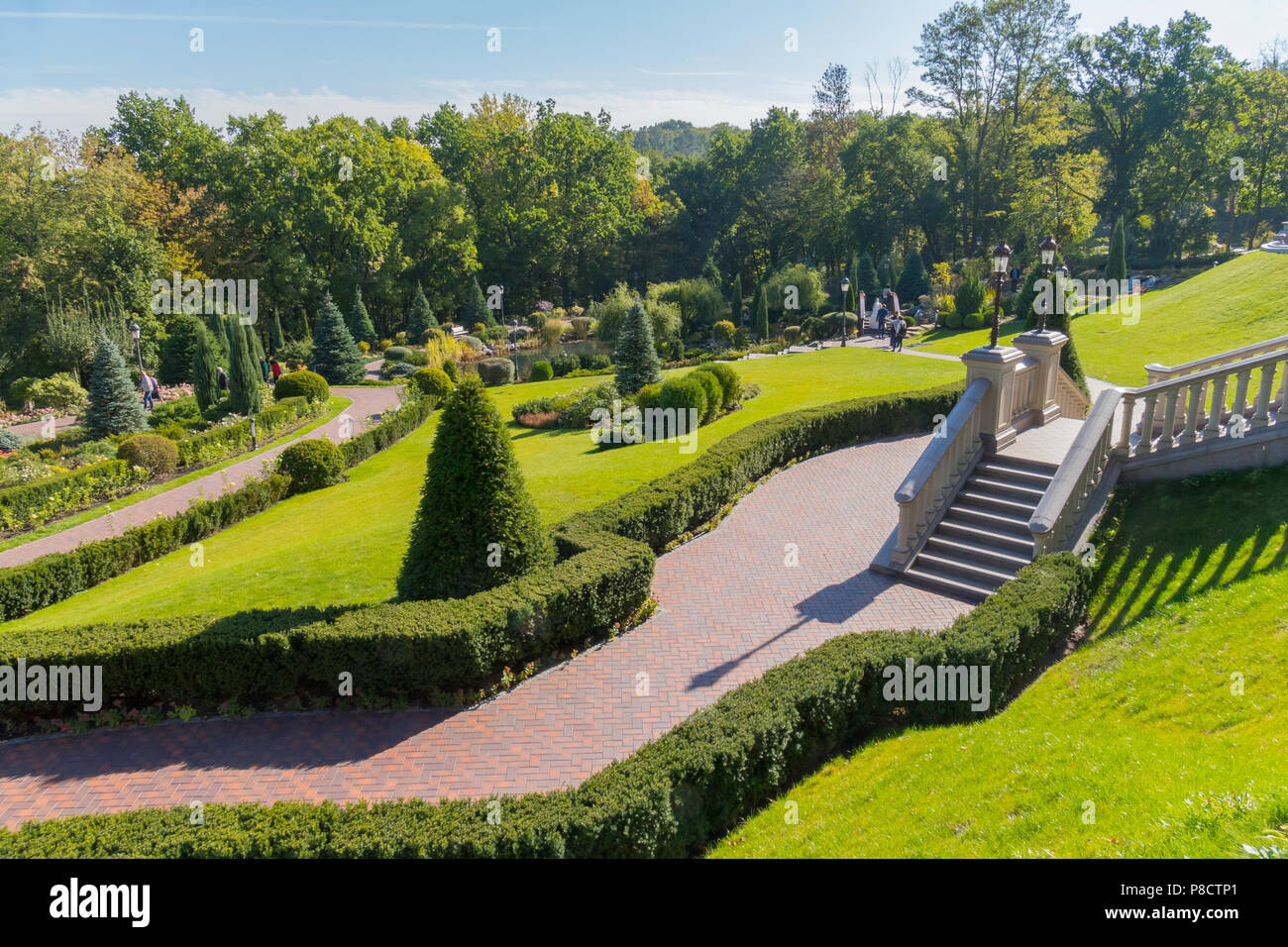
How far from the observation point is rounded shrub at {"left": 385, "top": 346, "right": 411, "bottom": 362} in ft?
132

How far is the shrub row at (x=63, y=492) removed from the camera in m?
16.7

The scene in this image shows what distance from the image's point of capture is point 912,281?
144 feet

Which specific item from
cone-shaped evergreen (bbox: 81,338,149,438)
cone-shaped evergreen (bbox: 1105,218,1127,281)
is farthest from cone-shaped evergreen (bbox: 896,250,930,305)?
cone-shaped evergreen (bbox: 81,338,149,438)

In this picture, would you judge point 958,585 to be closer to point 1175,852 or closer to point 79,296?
point 1175,852

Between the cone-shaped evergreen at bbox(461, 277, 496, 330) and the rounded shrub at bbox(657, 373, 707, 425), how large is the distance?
3308 centimetres

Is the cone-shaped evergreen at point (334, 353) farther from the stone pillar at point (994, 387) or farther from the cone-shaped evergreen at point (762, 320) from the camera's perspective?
the stone pillar at point (994, 387)

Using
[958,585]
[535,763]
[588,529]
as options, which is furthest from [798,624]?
[535,763]

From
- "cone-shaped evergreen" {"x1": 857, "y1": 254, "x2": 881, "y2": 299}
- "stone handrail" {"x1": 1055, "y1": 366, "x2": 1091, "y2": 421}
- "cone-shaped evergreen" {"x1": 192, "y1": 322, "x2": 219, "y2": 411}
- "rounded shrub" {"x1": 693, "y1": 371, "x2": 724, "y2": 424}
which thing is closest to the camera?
"stone handrail" {"x1": 1055, "y1": 366, "x2": 1091, "y2": 421}

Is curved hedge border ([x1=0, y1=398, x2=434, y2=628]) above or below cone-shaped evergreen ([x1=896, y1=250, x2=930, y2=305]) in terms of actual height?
below

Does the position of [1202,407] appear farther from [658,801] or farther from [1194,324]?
[1194,324]

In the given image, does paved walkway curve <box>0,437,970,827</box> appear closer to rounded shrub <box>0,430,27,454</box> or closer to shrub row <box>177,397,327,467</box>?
shrub row <box>177,397,327,467</box>

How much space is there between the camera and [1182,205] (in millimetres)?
50812

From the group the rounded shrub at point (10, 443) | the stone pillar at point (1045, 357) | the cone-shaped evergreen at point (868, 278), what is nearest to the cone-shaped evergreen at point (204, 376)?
the rounded shrub at point (10, 443)

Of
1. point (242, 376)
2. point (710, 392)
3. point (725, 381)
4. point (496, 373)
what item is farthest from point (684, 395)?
point (496, 373)
